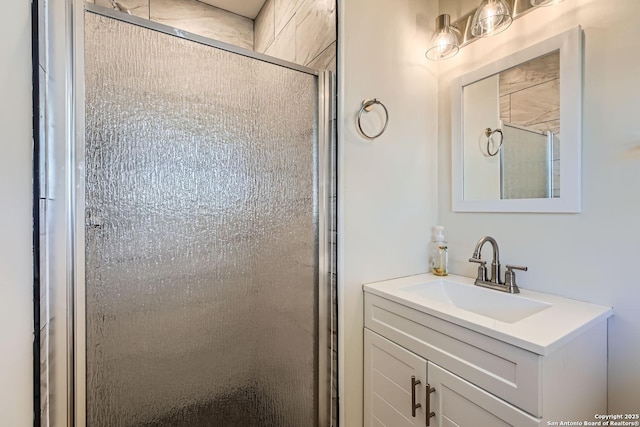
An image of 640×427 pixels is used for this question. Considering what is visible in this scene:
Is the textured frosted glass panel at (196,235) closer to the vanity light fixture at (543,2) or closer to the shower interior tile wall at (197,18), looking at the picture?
the vanity light fixture at (543,2)

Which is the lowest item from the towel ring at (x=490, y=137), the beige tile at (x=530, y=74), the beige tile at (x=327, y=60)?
the towel ring at (x=490, y=137)

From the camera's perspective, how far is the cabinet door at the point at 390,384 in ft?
3.30

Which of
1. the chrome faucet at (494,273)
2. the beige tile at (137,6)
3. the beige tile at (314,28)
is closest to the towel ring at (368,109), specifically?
the beige tile at (314,28)

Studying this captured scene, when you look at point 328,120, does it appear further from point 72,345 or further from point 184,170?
point 72,345

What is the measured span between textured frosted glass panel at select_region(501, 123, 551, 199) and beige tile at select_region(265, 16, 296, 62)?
3.70ft

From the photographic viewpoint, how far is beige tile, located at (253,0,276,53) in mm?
1770

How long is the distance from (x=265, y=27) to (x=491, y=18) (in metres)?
1.34

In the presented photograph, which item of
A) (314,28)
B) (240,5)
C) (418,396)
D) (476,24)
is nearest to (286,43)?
(314,28)

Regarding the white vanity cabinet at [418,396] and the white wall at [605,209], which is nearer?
the white vanity cabinet at [418,396]

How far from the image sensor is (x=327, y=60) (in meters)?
1.26

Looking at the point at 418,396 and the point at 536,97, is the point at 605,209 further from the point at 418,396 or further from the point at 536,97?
the point at 418,396

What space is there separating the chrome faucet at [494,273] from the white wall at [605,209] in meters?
0.09

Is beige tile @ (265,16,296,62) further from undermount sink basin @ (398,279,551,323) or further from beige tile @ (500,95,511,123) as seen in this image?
undermount sink basin @ (398,279,551,323)

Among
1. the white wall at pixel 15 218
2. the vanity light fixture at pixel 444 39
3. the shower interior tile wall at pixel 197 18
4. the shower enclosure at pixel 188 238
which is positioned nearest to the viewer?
the white wall at pixel 15 218
